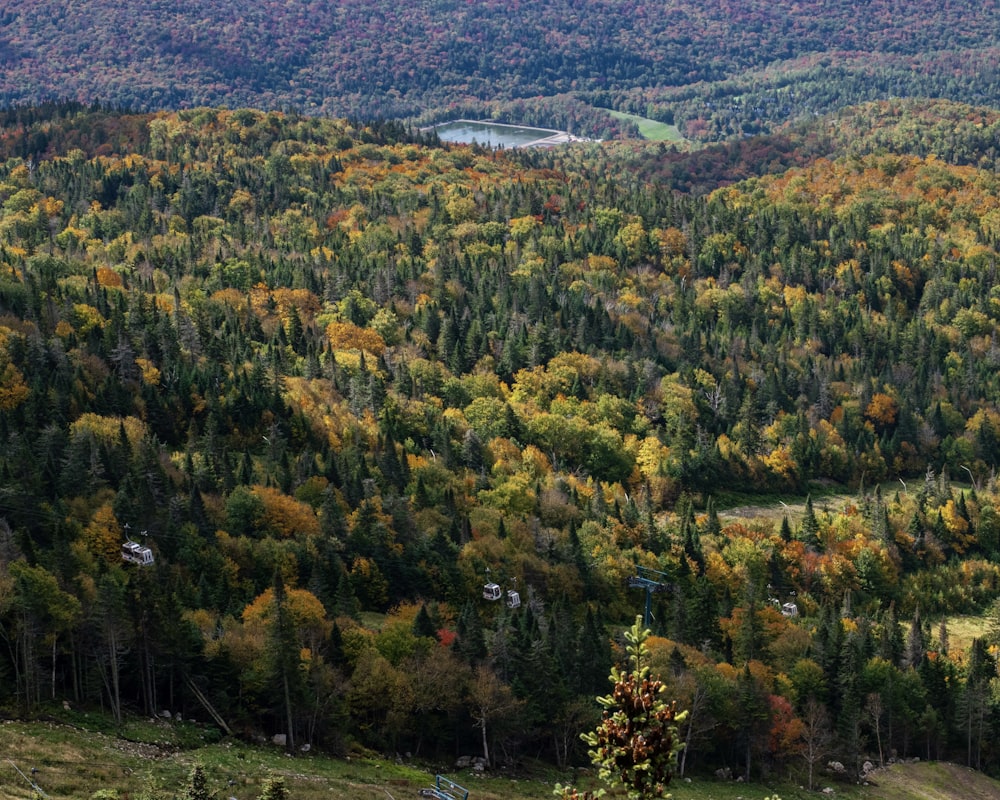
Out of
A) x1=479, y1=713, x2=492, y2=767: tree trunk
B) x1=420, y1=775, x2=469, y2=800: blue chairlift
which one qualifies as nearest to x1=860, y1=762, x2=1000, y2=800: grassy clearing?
x1=479, y1=713, x2=492, y2=767: tree trunk

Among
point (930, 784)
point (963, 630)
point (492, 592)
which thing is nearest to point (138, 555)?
point (492, 592)

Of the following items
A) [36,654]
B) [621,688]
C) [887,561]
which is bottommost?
[887,561]

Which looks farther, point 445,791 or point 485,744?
point 485,744

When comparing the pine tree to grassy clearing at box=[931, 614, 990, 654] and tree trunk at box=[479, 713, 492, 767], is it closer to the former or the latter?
tree trunk at box=[479, 713, 492, 767]

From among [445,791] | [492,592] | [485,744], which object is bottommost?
[492,592]

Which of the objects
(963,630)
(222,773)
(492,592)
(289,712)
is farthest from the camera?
(963,630)

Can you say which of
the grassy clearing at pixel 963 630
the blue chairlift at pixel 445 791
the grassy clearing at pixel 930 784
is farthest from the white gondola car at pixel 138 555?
the grassy clearing at pixel 963 630

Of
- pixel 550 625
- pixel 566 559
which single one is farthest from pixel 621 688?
pixel 566 559

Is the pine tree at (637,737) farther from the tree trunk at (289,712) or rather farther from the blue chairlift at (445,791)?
the tree trunk at (289,712)

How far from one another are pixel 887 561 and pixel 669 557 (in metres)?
34.9

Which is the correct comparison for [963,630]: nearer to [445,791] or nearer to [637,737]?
[445,791]

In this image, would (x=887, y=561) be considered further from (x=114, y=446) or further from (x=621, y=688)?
(x=621, y=688)

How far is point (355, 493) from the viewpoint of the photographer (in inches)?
6875

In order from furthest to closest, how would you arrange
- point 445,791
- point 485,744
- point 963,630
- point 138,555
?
point 963,630 < point 138,555 < point 485,744 < point 445,791
